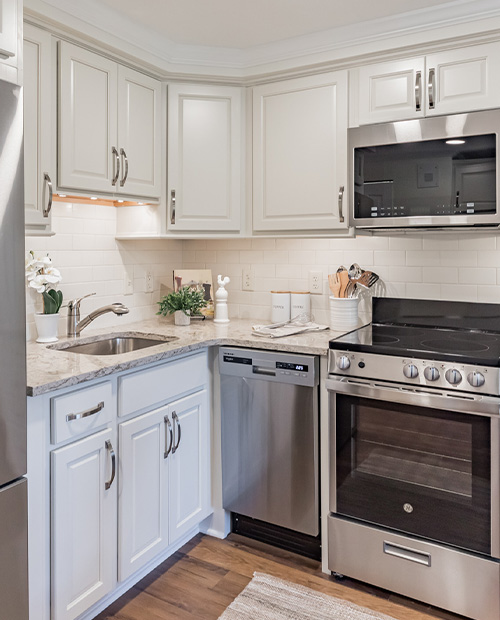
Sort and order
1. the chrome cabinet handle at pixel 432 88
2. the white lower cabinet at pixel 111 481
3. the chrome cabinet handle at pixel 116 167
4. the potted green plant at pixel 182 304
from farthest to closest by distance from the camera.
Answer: the potted green plant at pixel 182 304, the chrome cabinet handle at pixel 116 167, the chrome cabinet handle at pixel 432 88, the white lower cabinet at pixel 111 481

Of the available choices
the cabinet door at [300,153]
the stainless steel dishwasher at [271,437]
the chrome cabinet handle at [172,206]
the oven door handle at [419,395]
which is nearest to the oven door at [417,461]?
the oven door handle at [419,395]

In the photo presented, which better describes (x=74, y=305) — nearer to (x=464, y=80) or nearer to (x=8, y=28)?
(x=8, y=28)

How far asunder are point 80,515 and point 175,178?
1.66m

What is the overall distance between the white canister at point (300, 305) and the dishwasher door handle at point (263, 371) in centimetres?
55

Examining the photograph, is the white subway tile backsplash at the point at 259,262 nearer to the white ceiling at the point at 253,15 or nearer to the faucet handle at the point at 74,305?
the faucet handle at the point at 74,305

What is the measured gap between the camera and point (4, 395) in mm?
1353

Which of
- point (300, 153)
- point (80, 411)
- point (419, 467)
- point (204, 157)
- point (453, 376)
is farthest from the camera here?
point (204, 157)

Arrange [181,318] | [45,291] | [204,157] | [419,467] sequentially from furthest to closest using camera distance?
[181,318]
[204,157]
[45,291]
[419,467]

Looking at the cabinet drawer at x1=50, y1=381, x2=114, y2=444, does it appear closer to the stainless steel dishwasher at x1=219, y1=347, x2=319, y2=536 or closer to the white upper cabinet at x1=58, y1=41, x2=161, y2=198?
the stainless steel dishwasher at x1=219, y1=347, x2=319, y2=536

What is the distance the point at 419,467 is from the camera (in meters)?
2.00

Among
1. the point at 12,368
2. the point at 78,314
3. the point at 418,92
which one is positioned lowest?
the point at 12,368

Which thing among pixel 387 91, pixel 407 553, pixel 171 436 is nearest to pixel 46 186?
pixel 171 436

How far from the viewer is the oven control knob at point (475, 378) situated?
1828mm

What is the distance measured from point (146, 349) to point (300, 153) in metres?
1.24
